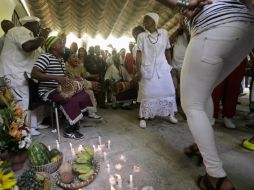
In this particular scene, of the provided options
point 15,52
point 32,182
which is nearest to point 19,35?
point 15,52

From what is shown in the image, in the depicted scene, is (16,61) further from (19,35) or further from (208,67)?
(208,67)

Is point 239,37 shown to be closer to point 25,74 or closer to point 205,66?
point 205,66

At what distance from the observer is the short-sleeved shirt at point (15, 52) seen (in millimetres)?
3000

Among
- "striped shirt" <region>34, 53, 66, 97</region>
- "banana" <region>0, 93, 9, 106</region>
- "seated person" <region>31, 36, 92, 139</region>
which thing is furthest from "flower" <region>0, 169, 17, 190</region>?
"striped shirt" <region>34, 53, 66, 97</region>

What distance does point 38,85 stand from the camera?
3.17m

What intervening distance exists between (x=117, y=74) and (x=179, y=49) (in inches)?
74.2

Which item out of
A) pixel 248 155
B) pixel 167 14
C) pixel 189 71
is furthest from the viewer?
pixel 167 14

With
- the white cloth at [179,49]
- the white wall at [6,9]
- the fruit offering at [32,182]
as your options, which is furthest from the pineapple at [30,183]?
the white wall at [6,9]

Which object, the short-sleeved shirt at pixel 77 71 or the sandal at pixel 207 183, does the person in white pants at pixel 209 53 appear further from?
the short-sleeved shirt at pixel 77 71

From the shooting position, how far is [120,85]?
5027 millimetres

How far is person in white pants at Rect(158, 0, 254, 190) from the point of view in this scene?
1.39 metres

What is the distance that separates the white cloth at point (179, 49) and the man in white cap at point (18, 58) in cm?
197

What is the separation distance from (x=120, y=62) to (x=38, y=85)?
2.66m

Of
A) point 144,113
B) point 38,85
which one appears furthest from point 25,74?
point 144,113
